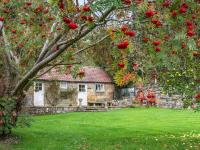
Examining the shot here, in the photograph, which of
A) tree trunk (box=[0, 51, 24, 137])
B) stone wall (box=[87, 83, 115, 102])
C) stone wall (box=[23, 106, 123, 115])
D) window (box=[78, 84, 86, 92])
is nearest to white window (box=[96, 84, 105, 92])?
stone wall (box=[87, 83, 115, 102])

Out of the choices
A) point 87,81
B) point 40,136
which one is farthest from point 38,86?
point 40,136

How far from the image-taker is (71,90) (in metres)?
46.5

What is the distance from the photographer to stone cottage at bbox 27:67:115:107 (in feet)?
146

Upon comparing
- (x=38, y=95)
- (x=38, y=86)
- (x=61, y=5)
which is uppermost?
(x=38, y=86)

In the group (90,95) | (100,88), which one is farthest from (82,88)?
(100,88)

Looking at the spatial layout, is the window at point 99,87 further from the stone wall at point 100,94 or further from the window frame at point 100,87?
the stone wall at point 100,94

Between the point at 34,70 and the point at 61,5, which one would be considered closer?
the point at 61,5

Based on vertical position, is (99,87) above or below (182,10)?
above

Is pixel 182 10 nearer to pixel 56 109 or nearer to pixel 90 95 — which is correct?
pixel 56 109

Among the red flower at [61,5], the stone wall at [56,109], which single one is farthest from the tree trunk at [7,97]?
the stone wall at [56,109]

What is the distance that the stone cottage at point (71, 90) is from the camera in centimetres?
4456

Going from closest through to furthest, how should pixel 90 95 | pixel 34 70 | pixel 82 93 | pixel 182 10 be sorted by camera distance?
pixel 182 10 → pixel 34 70 → pixel 82 93 → pixel 90 95

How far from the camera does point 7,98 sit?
17.0 metres

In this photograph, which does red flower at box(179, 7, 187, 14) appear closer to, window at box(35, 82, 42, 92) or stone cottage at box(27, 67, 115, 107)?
stone cottage at box(27, 67, 115, 107)
